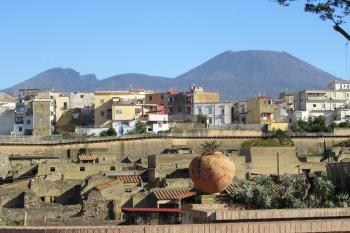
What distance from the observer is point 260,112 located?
95.5 metres

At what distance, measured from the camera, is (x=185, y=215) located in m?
13.7

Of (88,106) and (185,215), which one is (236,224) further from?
(88,106)

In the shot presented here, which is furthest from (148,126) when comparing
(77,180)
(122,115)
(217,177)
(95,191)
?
(217,177)

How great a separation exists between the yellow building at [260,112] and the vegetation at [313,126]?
12.1ft

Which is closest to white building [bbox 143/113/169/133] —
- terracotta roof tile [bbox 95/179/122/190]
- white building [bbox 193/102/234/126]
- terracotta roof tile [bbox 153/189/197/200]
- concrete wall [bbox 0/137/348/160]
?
white building [bbox 193/102/234/126]

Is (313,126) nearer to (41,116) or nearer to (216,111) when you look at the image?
(216,111)

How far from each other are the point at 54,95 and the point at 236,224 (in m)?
91.3

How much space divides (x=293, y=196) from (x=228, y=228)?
595 cm

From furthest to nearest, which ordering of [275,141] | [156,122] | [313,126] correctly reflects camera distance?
[156,122] < [313,126] < [275,141]

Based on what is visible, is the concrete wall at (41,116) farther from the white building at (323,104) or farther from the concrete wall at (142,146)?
the white building at (323,104)

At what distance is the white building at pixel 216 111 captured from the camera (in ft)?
322

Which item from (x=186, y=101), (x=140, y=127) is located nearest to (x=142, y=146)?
(x=140, y=127)

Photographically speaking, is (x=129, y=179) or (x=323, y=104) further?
(x=323, y=104)

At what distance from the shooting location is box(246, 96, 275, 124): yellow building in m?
95.1
